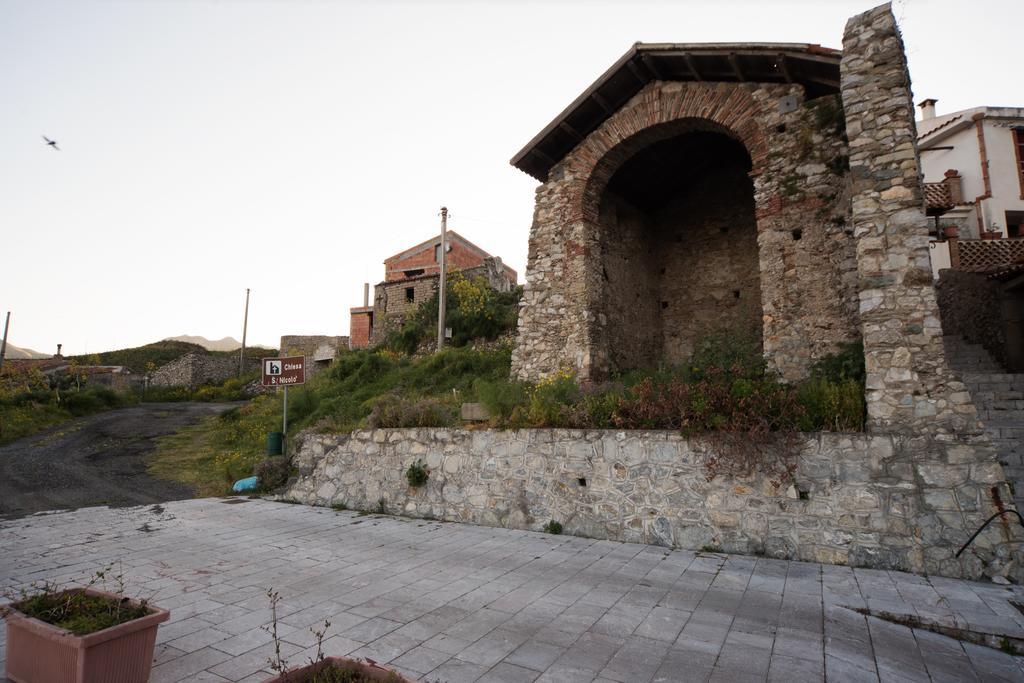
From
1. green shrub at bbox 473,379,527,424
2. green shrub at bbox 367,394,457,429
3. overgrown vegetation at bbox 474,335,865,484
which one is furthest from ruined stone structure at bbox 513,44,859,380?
green shrub at bbox 367,394,457,429

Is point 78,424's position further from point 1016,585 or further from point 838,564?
point 1016,585

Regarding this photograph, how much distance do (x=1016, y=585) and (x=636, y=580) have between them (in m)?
3.56

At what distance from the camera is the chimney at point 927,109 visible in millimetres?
22203

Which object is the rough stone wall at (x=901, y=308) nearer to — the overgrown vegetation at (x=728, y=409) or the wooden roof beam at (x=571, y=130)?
the overgrown vegetation at (x=728, y=409)

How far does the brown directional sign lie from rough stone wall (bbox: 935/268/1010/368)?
15.3m

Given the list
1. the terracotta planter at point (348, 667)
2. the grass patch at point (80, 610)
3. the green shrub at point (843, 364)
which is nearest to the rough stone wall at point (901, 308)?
the green shrub at point (843, 364)

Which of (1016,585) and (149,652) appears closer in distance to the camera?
(149,652)

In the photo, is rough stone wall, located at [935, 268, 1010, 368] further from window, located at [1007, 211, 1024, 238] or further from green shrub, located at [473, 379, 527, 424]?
green shrub, located at [473, 379, 527, 424]

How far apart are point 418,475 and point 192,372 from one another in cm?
3156

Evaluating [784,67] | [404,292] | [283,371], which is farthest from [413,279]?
[784,67]

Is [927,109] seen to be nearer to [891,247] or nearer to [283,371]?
[891,247]

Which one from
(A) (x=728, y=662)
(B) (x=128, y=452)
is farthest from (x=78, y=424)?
(A) (x=728, y=662)

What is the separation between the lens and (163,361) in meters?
37.4

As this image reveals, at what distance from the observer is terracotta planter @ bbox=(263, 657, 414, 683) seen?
2.26 metres
